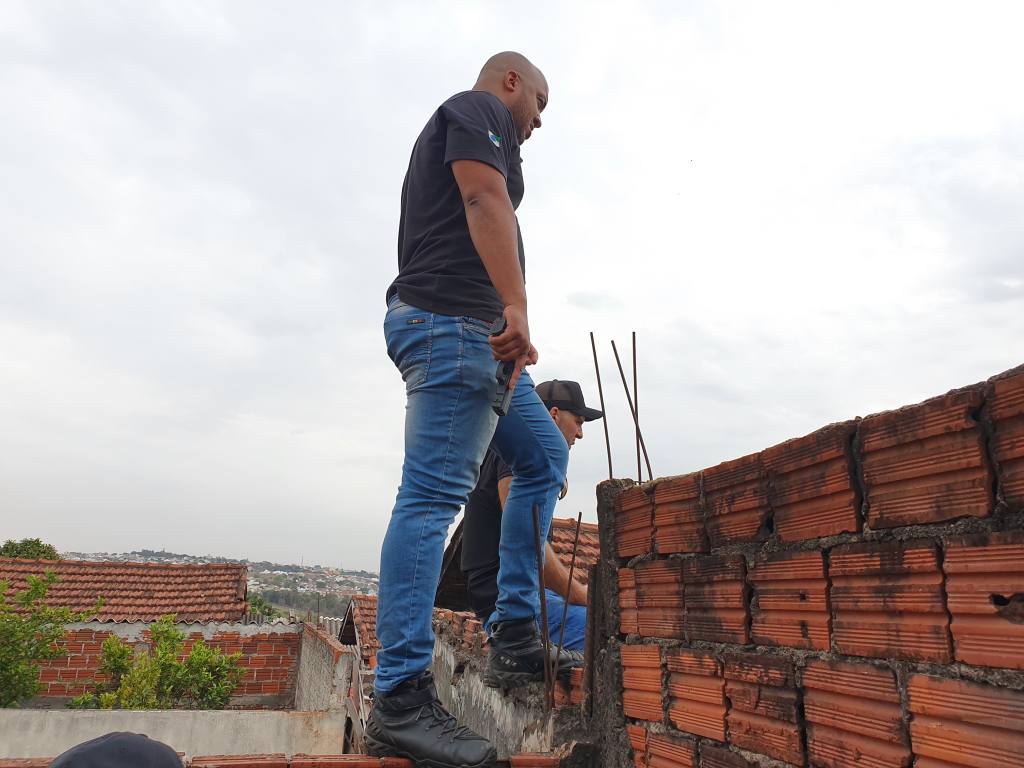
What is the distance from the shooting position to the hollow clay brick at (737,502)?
4.95ft

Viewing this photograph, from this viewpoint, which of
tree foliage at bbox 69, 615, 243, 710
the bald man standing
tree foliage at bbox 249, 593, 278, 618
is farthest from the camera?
tree foliage at bbox 249, 593, 278, 618

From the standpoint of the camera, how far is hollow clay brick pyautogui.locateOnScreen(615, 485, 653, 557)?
Result: 191 centimetres

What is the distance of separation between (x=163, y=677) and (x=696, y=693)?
11.9m

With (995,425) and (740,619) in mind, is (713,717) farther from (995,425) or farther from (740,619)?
(995,425)

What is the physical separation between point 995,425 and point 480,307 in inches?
50.6

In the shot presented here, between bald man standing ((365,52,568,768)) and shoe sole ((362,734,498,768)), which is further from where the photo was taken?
bald man standing ((365,52,568,768))

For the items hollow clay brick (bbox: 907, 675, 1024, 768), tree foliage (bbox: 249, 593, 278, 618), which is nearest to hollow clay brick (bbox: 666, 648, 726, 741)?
hollow clay brick (bbox: 907, 675, 1024, 768)

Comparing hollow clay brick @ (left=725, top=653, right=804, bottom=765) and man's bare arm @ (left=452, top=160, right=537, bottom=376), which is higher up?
man's bare arm @ (left=452, top=160, right=537, bottom=376)

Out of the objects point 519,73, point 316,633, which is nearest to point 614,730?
point 519,73

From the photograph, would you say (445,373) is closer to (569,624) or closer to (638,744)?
(638,744)

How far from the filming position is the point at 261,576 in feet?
233

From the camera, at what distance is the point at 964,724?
1.05 metres

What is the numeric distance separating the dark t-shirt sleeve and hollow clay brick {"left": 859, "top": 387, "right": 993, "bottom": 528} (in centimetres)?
121

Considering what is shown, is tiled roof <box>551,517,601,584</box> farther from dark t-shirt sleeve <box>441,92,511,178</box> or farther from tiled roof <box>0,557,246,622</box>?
tiled roof <box>0,557,246,622</box>
